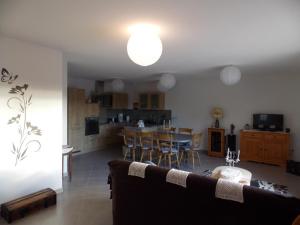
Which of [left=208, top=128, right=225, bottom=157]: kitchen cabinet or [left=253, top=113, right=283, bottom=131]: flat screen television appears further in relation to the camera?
[left=208, top=128, right=225, bottom=157]: kitchen cabinet

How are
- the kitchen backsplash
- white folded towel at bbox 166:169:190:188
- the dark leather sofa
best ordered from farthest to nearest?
the kitchen backsplash < white folded towel at bbox 166:169:190:188 < the dark leather sofa

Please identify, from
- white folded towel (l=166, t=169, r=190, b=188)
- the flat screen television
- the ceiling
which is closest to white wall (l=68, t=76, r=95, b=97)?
the ceiling

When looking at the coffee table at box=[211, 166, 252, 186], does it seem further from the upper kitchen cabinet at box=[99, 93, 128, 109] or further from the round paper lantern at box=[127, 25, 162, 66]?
the upper kitchen cabinet at box=[99, 93, 128, 109]

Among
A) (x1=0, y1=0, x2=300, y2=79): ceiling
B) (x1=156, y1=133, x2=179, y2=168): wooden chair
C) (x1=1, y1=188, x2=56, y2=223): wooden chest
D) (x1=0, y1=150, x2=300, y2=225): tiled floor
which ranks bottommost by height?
(x1=0, y1=150, x2=300, y2=225): tiled floor

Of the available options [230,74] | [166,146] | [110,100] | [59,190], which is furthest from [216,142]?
[59,190]

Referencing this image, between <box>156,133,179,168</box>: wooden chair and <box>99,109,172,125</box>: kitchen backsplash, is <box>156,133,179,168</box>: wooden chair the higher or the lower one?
the lower one

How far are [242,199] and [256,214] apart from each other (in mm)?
143

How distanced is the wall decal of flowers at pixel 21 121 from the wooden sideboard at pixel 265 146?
16.3 ft

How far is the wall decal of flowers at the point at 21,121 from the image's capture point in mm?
2822

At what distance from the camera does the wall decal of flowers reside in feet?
9.26

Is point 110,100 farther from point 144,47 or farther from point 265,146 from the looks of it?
point 144,47

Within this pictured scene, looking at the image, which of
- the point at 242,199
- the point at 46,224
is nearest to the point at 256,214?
the point at 242,199

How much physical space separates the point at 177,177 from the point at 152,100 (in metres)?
5.73

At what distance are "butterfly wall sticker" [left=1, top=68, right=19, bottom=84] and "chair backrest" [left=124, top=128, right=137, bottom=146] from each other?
9.75ft
